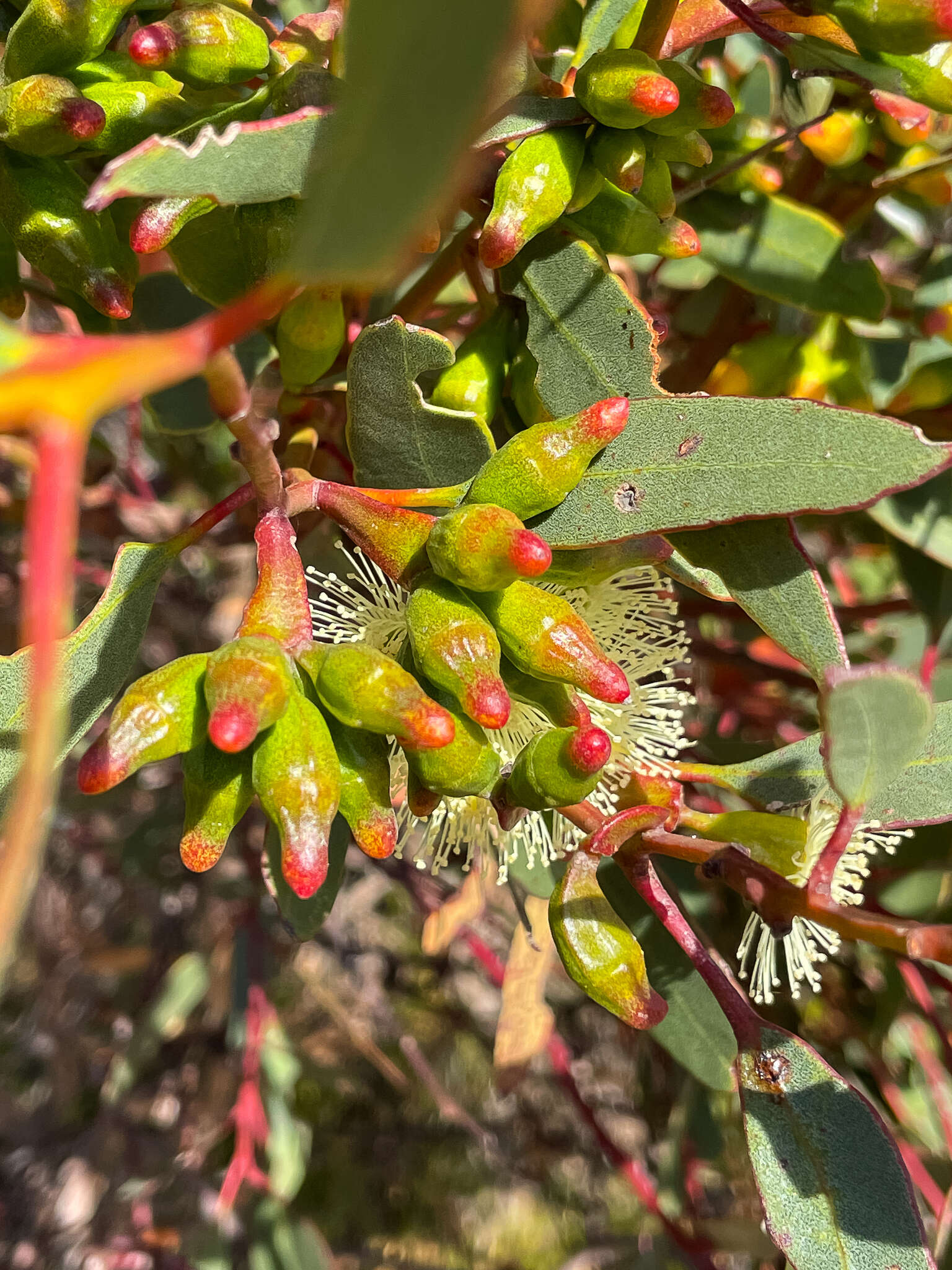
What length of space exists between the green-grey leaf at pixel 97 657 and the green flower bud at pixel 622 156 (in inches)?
16.3

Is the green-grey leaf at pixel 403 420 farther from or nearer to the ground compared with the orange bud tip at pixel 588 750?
farther from the ground

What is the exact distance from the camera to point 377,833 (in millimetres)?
684

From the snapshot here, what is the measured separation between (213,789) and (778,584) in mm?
411

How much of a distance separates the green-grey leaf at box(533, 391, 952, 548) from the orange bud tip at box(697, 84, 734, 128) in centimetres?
21

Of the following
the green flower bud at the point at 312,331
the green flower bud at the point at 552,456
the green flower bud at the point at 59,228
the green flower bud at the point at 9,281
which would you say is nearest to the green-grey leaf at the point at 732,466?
the green flower bud at the point at 552,456

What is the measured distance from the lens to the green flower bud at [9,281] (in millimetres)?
841

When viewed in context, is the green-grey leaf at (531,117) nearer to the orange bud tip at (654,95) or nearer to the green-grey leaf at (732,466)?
the orange bud tip at (654,95)

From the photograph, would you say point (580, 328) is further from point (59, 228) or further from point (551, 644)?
point (59, 228)

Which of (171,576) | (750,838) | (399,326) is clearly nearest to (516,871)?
(750,838)

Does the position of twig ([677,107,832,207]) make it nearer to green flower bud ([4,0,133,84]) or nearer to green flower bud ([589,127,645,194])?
green flower bud ([589,127,645,194])

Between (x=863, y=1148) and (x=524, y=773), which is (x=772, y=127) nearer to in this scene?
(x=524, y=773)

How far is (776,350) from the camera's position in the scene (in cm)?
104

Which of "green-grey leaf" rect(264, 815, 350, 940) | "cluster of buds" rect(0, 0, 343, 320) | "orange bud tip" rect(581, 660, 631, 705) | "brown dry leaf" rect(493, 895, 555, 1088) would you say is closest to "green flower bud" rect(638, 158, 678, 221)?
"cluster of buds" rect(0, 0, 343, 320)

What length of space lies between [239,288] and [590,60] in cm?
31
